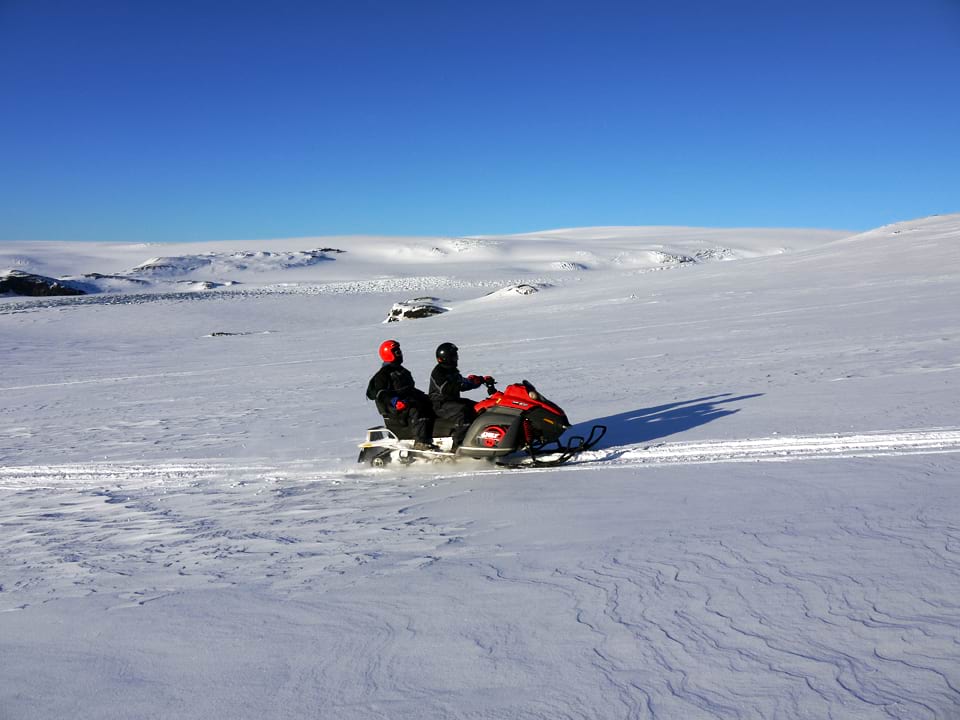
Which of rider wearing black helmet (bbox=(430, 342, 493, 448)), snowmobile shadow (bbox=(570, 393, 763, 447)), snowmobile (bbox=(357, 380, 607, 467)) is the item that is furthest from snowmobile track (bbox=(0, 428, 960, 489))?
snowmobile shadow (bbox=(570, 393, 763, 447))

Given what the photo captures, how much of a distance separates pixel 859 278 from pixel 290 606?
81.4 feet

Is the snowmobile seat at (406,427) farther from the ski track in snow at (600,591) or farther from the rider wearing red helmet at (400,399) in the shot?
the ski track in snow at (600,591)

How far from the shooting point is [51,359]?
25578mm

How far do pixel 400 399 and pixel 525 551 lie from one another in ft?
11.9

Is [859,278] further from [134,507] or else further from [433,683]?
[433,683]

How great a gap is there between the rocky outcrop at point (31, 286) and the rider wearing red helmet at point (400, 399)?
1837 inches

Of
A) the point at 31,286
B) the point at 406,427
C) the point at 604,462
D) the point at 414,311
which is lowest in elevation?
the point at 604,462

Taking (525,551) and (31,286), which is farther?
(31,286)

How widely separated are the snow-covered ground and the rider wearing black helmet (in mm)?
553

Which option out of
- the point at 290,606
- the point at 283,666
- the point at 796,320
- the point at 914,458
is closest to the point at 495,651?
the point at 283,666

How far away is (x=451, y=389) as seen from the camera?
28.7 feet

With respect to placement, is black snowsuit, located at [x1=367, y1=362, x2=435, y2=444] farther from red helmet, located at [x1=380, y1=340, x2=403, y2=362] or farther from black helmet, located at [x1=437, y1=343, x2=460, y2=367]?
black helmet, located at [x1=437, y1=343, x2=460, y2=367]

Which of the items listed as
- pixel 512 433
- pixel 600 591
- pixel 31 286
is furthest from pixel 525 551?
pixel 31 286

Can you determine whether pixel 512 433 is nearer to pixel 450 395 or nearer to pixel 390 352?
pixel 450 395
